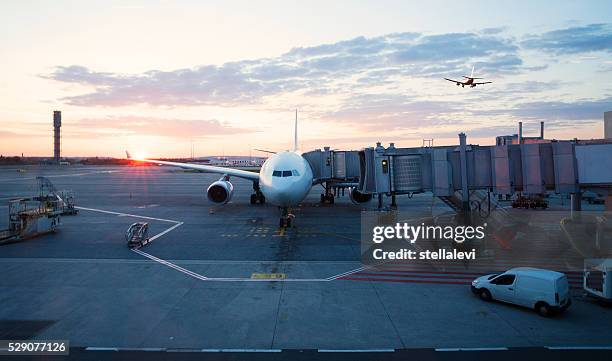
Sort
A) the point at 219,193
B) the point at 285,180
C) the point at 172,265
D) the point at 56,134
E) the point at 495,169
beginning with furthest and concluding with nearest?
the point at 56,134 < the point at 219,193 < the point at 285,180 < the point at 495,169 < the point at 172,265

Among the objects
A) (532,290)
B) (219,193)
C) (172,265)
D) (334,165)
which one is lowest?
(172,265)

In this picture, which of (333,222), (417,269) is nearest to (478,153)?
(417,269)

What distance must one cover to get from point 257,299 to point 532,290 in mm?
10052

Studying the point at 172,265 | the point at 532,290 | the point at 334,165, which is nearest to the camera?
the point at 532,290

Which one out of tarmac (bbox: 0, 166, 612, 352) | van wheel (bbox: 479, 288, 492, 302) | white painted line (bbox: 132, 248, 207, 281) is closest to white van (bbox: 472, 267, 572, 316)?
van wheel (bbox: 479, 288, 492, 302)

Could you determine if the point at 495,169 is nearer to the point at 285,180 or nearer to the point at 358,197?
the point at 285,180

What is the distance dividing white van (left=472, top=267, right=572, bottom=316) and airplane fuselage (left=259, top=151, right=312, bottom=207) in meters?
15.6

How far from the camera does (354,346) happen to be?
11867 mm

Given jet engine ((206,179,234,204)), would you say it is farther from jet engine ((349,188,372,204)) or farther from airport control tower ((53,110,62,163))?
airport control tower ((53,110,62,163))

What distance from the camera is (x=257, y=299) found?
15.8 m

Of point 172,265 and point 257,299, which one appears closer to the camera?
point 257,299

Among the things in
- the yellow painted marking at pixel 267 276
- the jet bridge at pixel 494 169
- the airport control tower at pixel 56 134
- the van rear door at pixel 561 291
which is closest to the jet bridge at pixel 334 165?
the jet bridge at pixel 494 169

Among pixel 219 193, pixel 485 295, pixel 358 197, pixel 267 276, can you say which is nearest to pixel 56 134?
pixel 219 193

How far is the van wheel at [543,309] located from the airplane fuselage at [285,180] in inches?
690
